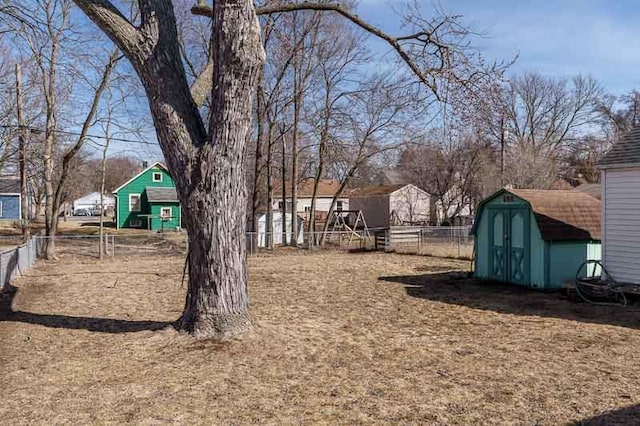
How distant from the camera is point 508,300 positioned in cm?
1138

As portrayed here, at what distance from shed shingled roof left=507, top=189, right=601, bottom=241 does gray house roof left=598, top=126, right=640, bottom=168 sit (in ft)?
6.72

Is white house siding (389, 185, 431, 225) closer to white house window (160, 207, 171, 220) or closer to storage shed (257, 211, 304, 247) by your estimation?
white house window (160, 207, 171, 220)

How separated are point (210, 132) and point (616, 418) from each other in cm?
522

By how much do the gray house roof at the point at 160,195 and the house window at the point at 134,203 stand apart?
1149mm

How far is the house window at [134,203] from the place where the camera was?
41.3 metres

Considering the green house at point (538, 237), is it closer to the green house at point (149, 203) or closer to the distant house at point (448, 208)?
the distant house at point (448, 208)

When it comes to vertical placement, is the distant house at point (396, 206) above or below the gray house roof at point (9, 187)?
below

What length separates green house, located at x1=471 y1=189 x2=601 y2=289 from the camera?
507 inches

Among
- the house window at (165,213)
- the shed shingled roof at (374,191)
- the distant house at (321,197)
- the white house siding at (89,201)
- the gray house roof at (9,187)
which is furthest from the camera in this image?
the white house siding at (89,201)

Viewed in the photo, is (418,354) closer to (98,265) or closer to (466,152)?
(98,265)

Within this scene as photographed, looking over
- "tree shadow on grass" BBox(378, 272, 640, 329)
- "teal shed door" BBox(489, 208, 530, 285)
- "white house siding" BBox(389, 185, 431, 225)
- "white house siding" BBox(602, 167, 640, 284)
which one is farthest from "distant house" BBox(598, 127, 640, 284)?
"white house siding" BBox(389, 185, 431, 225)

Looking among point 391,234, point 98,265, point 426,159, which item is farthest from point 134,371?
point 426,159

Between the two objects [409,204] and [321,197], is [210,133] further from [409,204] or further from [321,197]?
[321,197]

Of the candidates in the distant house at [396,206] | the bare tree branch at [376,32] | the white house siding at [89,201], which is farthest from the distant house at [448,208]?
the white house siding at [89,201]
